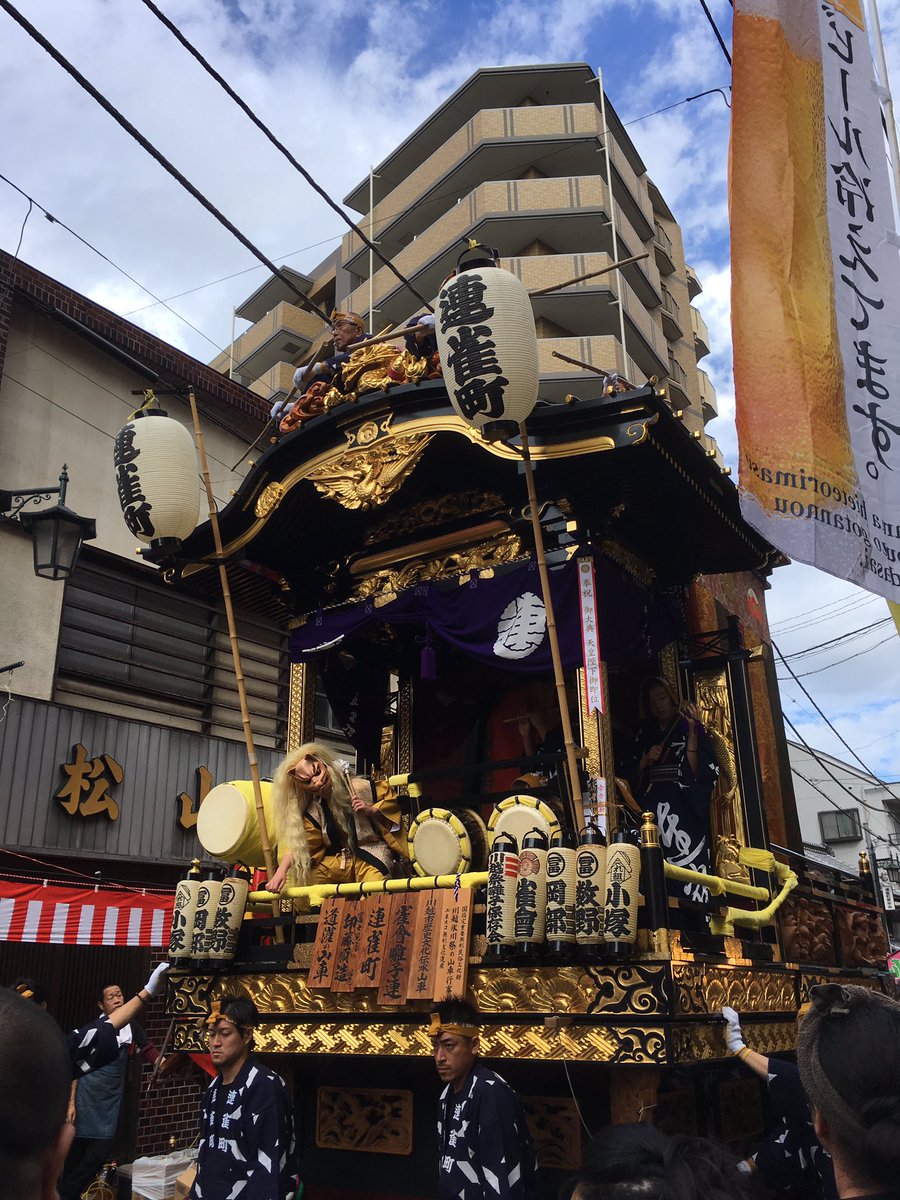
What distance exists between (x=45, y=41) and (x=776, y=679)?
842cm

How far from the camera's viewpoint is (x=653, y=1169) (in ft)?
6.76

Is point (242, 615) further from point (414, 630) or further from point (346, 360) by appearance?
point (346, 360)

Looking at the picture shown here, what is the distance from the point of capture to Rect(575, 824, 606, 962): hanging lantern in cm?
496

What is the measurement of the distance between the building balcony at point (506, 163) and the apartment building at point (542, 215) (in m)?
0.04

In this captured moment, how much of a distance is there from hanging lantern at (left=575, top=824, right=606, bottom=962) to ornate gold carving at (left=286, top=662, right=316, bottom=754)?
376cm

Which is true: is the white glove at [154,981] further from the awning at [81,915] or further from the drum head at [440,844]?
the awning at [81,915]

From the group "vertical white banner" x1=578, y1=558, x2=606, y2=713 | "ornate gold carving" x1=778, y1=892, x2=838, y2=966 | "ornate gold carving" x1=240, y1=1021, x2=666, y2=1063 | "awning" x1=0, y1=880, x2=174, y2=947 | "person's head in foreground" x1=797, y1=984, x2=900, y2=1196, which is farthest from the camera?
"awning" x1=0, y1=880, x2=174, y2=947

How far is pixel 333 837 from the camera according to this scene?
7.47 m

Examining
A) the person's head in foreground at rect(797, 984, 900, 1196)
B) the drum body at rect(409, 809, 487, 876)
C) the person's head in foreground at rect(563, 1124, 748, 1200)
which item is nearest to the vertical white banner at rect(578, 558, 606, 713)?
the drum body at rect(409, 809, 487, 876)

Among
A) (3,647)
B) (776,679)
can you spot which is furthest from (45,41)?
(776,679)

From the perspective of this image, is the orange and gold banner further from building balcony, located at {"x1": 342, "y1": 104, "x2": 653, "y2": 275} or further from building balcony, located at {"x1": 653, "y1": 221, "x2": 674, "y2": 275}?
building balcony, located at {"x1": 653, "y1": 221, "x2": 674, "y2": 275}

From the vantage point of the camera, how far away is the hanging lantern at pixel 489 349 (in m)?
6.07

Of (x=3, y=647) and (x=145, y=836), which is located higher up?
Result: (x=3, y=647)

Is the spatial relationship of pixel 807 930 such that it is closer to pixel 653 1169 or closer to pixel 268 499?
pixel 268 499
